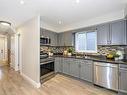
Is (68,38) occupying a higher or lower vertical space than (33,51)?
higher

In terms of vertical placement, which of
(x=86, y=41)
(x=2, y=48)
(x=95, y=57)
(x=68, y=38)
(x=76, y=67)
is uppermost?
(x=68, y=38)

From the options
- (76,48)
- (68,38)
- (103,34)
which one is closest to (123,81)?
(103,34)

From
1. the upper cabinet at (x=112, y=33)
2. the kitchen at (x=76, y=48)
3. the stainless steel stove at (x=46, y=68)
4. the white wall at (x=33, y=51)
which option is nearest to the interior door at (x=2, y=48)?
the kitchen at (x=76, y=48)

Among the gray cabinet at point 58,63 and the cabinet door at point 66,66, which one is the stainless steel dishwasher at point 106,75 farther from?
the gray cabinet at point 58,63

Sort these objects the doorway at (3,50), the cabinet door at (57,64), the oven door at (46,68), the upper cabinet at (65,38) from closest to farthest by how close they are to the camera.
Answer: the oven door at (46,68), the cabinet door at (57,64), the upper cabinet at (65,38), the doorway at (3,50)

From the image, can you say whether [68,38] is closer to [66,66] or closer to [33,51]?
[66,66]

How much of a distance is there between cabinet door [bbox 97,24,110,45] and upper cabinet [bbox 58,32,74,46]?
138 cm

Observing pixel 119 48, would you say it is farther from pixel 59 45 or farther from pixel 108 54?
pixel 59 45

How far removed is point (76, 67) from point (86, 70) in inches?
18.4

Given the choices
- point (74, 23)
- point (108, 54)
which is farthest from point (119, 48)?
point (74, 23)

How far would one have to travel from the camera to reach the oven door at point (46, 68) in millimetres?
3462

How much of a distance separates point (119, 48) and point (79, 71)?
1603mm

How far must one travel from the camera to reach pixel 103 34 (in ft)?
10.9

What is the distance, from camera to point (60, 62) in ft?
14.5
